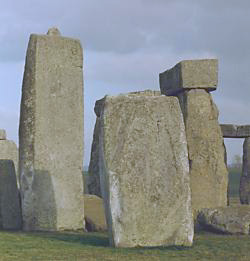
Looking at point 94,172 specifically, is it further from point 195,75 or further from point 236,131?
point 236,131

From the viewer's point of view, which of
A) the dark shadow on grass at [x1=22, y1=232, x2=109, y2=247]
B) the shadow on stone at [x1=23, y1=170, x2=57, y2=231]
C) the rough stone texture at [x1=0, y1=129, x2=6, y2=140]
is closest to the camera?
the dark shadow on grass at [x1=22, y1=232, x2=109, y2=247]

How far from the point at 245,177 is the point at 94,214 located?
6825 mm

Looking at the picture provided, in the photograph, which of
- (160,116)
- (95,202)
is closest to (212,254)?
(160,116)

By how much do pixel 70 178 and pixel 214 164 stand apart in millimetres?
3965

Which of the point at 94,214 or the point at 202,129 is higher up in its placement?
the point at 202,129

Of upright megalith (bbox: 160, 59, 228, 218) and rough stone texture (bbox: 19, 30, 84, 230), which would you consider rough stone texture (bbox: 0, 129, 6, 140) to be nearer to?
upright megalith (bbox: 160, 59, 228, 218)

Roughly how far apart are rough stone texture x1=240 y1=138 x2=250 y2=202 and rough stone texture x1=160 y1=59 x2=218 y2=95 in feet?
11.5

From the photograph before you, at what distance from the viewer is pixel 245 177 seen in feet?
54.6

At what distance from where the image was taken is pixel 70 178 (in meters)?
10.6

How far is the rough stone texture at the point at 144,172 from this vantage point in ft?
24.6

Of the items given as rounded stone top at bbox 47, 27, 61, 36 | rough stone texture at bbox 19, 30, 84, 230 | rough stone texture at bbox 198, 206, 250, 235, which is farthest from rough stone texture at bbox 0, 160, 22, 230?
rough stone texture at bbox 198, 206, 250, 235

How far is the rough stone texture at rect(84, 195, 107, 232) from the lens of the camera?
10391 millimetres

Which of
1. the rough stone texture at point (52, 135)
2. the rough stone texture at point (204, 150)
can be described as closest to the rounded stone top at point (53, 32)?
the rough stone texture at point (52, 135)

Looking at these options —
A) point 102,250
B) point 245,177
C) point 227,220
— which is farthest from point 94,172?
point 102,250
